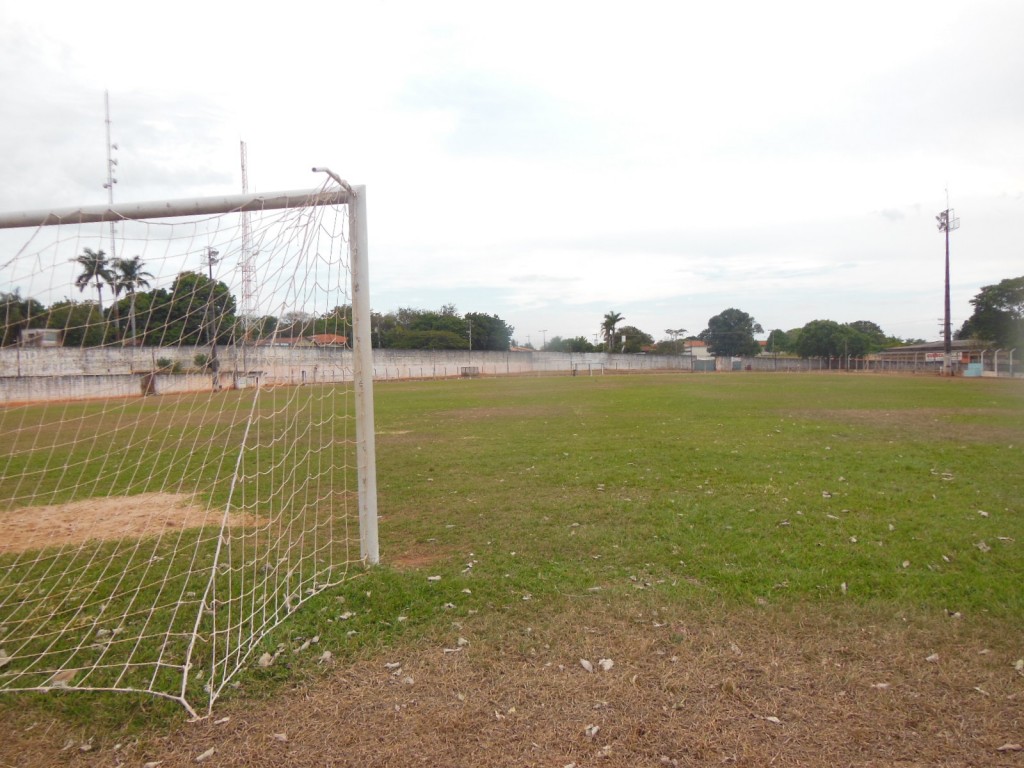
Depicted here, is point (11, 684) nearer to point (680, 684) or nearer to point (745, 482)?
point (680, 684)

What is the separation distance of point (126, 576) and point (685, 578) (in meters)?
4.01

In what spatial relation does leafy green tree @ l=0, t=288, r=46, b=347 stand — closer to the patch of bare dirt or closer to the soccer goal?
the soccer goal

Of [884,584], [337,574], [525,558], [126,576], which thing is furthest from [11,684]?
[884,584]

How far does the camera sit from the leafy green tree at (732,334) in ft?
291

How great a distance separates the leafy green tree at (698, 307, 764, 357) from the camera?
291ft

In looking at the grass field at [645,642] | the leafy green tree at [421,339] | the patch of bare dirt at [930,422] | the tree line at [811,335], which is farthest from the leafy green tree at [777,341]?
the grass field at [645,642]

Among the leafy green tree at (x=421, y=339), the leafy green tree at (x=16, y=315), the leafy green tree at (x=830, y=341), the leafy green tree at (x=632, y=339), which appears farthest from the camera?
the leafy green tree at (x=632, y=339)

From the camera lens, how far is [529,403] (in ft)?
67.1

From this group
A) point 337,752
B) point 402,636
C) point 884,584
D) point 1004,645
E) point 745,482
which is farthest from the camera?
point 745,482

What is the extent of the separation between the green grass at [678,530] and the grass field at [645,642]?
26 mm

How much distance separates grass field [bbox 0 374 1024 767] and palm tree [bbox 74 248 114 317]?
107 inches

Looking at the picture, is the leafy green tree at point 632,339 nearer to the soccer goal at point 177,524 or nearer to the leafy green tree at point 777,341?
the leafy green tree at point 777,341

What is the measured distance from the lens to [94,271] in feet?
14.2

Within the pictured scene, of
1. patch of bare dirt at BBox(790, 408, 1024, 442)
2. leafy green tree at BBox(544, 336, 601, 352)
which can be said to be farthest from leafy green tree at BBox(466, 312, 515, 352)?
patch of bare dirt at BBox(790, 408, 1024, 442)
